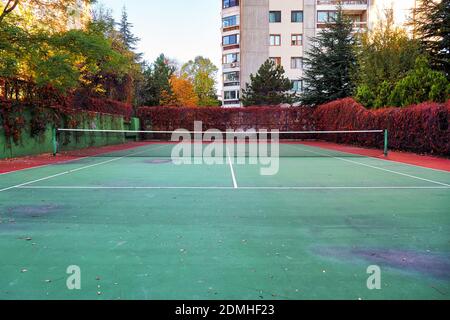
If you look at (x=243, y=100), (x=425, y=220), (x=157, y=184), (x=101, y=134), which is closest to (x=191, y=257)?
(x=425, y=220)

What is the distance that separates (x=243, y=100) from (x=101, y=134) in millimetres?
22522

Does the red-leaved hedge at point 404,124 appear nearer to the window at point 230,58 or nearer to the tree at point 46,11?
the tree at point 46,11

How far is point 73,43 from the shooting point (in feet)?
51.1

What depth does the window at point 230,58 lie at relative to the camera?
5466 cm

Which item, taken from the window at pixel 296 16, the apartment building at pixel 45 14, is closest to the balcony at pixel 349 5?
the window at pixel 296 16

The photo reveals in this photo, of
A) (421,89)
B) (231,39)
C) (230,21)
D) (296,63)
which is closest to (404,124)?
(421,89)

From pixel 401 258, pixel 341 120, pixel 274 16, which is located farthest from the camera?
pixel 274 16

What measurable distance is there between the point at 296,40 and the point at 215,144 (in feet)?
84.7

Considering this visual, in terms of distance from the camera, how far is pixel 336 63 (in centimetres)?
3262

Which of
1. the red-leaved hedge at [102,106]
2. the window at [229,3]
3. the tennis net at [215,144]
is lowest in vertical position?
the tennis net at [215,144]

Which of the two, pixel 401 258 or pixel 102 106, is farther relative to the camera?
pixel 102 106

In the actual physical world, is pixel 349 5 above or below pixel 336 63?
above

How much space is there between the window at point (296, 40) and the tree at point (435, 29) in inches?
869

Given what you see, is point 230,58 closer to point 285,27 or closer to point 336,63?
point 285,27
